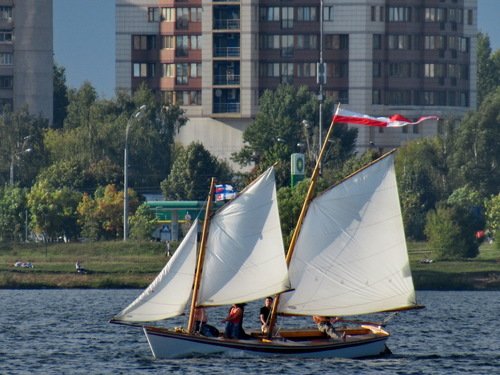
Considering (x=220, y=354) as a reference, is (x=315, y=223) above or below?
above

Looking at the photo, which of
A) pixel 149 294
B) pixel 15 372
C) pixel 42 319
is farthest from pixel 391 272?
pixel 42 319

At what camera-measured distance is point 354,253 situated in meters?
76.9

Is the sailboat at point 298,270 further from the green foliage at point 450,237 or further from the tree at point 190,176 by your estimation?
the tree at point 190,176

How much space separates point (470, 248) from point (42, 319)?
188 ft

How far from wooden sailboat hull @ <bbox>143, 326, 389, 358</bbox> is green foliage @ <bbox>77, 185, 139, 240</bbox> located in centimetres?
9326

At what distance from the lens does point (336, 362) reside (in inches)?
2945

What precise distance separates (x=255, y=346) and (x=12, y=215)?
9936 cm

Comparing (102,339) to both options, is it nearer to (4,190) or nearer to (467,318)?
(467,318)

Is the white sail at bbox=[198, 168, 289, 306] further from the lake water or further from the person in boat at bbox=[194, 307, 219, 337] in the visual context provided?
the lake water

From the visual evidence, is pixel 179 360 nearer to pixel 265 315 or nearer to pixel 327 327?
pixel 265 315

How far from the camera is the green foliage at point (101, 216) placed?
16875 centimetres

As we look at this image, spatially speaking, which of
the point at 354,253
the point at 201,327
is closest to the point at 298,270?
the point at 354,253

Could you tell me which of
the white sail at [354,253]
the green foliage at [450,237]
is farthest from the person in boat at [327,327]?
the green foliage at [450,237]

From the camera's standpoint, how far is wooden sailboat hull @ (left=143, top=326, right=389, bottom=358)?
73.7 m
